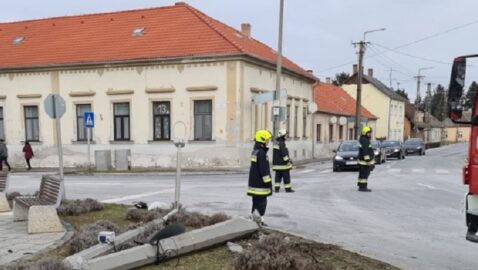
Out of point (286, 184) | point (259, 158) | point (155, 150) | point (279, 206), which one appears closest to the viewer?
point (259, 158)

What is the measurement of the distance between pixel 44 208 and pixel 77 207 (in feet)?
5.11

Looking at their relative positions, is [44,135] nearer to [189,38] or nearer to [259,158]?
[189,38]

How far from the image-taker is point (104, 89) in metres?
27.1

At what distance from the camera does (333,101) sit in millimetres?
49094

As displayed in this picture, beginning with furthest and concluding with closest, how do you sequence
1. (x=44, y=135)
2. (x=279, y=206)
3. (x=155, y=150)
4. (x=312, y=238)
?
1. (x=44, y=135)
2. (x=155, y=150)
3. (x=279, y=206)
4. (x=312, y=238)

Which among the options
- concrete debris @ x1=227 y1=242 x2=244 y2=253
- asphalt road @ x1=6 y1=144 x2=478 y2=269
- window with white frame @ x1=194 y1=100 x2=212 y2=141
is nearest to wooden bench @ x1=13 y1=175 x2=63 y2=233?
concrete debris @ x1=227 y1=242 x2=244 y2=253

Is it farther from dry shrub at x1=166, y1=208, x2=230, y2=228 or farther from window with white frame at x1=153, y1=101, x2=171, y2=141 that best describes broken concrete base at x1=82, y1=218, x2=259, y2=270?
window with white frame at x1=153, y1=101, x2=171, y2=141

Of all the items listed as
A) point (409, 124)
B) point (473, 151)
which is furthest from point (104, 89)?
point (409, 124)

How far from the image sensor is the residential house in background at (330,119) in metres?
39.7

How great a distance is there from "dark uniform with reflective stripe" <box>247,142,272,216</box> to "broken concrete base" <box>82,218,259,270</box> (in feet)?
4.53

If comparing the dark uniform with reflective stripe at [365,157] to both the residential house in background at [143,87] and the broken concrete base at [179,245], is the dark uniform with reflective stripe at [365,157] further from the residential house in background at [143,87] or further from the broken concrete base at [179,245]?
the residential house in background at [143,87]

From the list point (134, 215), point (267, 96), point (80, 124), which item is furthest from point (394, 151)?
point (134, 215)

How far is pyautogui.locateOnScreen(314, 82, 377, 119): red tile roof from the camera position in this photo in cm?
4309

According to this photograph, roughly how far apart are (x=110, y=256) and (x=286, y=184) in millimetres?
8969
